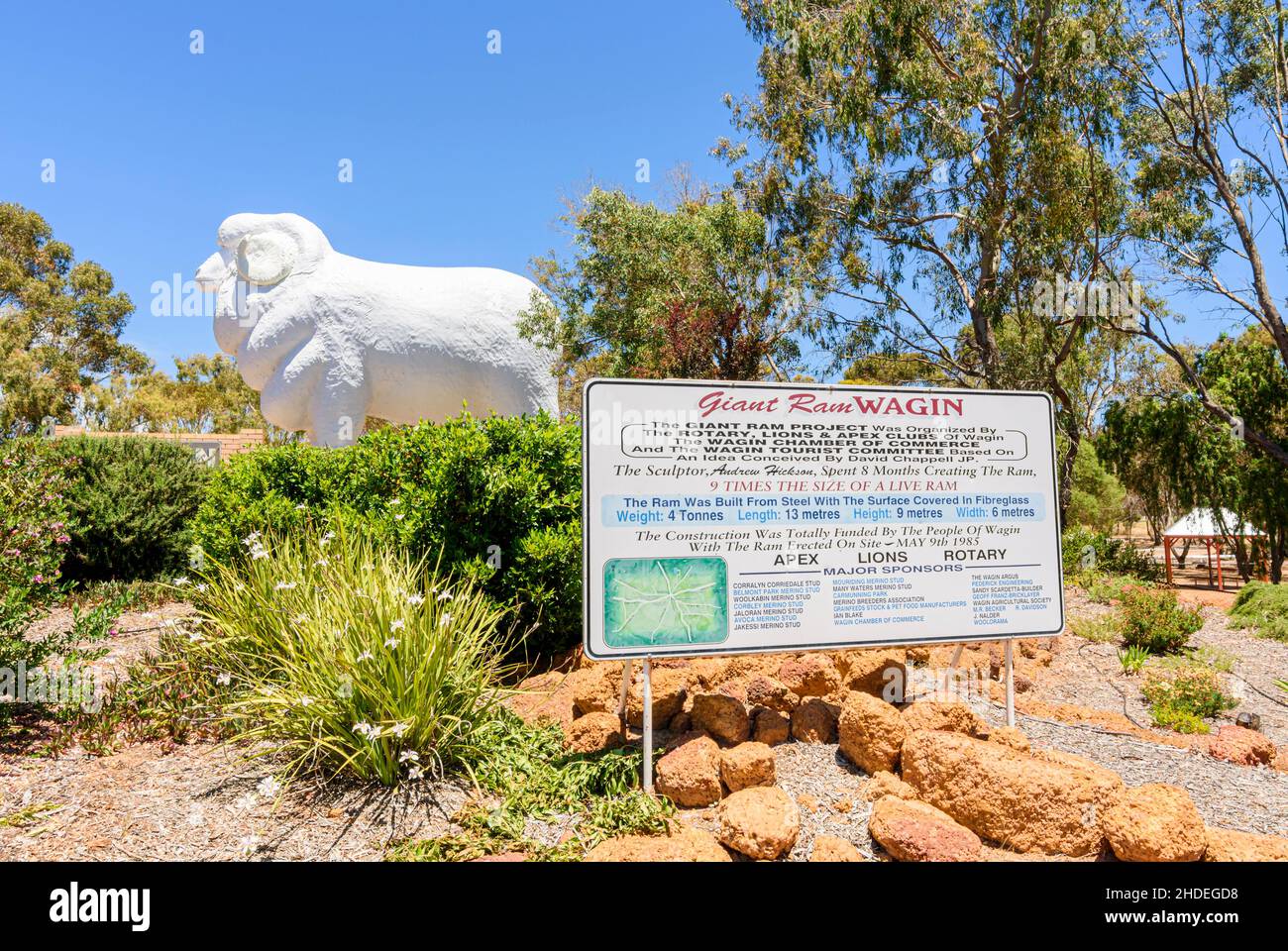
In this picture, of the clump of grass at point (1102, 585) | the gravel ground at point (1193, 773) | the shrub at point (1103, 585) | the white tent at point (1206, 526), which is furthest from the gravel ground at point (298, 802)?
the white tent at point (1206, 526)

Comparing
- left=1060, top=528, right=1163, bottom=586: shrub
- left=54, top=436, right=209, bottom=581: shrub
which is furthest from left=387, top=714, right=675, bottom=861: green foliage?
left=1060, top=528, right=1163, bottom=586: shrub

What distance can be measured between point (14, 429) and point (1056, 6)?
1551cm

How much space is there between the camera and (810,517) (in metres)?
4.23

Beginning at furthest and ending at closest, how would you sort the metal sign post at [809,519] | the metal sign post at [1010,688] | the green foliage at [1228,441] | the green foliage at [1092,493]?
1. the green foliage at [1092,493]
2. the green foliage at [1228,441]
3. the metal sign post at [1010,688]
4. the metal sign post at [809,519]

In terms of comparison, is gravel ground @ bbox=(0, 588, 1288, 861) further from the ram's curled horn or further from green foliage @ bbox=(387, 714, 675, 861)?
the ram's curled horn

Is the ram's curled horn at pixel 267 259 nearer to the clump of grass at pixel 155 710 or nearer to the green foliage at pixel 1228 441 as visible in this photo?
the clump of grass at pixel 155 710

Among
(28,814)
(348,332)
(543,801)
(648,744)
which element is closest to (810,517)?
(648,744)

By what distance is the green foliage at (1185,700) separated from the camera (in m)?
5.09

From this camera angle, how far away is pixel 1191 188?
52.7ft

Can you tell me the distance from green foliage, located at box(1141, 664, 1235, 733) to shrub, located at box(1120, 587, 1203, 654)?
1.20 meters

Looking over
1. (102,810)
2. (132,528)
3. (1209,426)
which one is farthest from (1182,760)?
(1209,426)

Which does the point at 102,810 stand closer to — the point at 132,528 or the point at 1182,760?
the point at 1182,760

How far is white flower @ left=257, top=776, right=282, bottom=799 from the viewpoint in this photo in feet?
11.4

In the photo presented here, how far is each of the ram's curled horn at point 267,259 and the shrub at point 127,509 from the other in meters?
3.17
